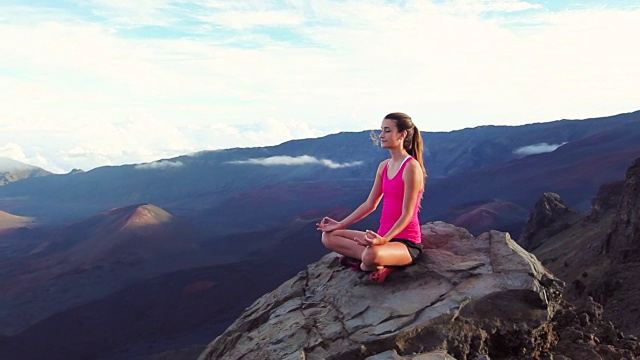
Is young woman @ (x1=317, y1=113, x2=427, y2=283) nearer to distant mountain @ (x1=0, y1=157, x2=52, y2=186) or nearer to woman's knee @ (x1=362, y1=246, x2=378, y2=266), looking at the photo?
woman's knee @ (x1=362, y1=246, x2=378, y2=266)

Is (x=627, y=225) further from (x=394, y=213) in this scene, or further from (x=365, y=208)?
(x=394, y=213)

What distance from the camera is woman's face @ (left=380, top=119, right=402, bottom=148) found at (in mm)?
6047

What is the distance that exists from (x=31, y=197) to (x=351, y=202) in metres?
103

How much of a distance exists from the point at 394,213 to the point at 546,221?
106 ft

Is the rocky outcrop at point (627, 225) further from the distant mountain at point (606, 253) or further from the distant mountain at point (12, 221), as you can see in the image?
the distant mountain at point (12, 221)

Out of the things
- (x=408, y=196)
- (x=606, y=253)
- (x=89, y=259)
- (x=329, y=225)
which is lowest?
(x=89, y=259)

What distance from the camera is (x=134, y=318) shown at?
46.1 m

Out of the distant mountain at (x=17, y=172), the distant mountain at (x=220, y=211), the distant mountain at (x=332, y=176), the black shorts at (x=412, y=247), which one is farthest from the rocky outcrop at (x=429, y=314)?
the distant mountain at (x=17, y=172)

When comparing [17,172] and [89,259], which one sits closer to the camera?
[89,259]

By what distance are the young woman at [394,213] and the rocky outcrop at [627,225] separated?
597 inches

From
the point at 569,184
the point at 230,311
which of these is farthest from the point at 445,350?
the point at 569,184

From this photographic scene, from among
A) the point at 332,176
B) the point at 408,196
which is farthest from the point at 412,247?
the point at 332,176

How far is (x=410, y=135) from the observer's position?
619 centimetres

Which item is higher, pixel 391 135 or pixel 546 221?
pixel 391 135
